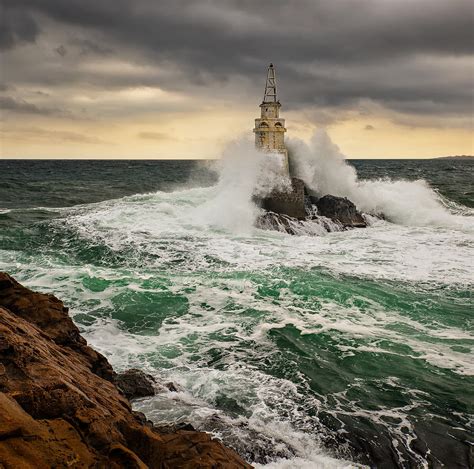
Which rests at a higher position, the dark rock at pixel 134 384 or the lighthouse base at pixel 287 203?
the lighthouse base at pixel 287 203

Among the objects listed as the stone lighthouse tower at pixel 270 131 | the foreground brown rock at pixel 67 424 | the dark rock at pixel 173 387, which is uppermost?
the stone lighthouse tower at pixel 270 131

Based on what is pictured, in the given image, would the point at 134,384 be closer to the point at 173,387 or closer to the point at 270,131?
the point at 173,387

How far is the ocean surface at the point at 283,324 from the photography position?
19.2 ft

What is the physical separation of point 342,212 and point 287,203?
295 centimetres

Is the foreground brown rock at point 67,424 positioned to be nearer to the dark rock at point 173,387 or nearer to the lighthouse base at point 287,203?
the dark rock at point 173,387

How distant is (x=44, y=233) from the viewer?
59.2ft

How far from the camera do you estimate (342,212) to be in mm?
22703

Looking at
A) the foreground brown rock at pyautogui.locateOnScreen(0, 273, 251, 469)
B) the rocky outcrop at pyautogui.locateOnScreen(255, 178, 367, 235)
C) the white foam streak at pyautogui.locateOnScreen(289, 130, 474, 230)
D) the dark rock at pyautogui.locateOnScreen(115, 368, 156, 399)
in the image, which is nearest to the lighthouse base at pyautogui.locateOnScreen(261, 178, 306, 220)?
the rocky outcrop at pyautogui.locateOnScreen(255, 178, 367, 235)

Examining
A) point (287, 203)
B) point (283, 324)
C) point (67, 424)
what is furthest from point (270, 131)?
point (67, 424)

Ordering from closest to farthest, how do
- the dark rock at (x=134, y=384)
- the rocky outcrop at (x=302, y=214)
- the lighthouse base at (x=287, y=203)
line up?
1. the dark rock at (x=134, y=384)
2. the rocky outcrop at (x=302, y=214)
3. the lighthouse base at (x=287, y=203)

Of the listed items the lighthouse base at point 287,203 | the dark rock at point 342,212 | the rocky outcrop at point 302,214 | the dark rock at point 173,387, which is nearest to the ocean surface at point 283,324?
the dark rock at point 173,387

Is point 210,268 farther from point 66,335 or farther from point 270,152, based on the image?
point 270,152

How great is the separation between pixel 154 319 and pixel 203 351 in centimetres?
198

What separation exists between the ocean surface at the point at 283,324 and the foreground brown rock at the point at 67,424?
1.45 meters
